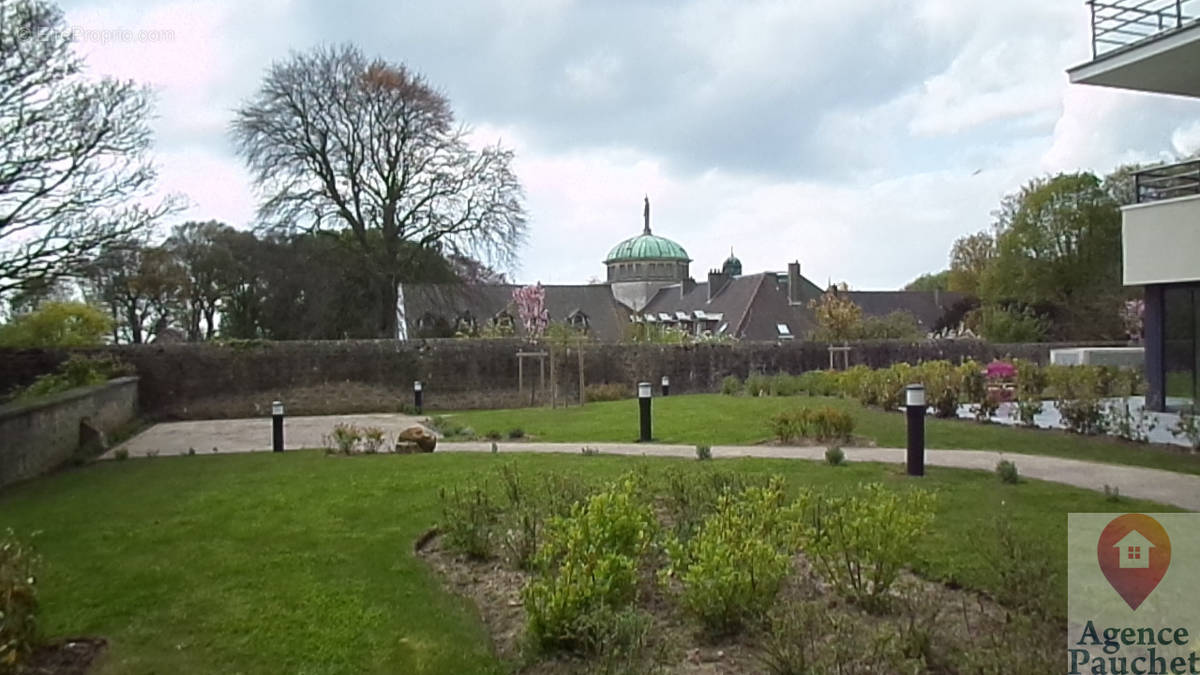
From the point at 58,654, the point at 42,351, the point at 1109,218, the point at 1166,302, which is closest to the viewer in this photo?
the point at 58,654

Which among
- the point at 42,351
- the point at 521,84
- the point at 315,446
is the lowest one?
the point at 315,446

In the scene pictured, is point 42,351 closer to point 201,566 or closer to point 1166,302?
point 201,566

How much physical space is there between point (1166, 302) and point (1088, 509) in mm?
9790

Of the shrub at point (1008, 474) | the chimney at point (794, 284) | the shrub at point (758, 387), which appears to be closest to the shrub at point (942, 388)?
the shrub at point (758, 387)

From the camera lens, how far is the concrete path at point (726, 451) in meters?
8.05

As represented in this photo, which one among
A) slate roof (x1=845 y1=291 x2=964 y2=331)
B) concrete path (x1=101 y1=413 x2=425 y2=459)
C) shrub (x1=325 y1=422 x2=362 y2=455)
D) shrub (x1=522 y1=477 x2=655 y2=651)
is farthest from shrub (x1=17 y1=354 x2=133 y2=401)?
slate roof (x1=845 y1=291 x2=964 y2=331)

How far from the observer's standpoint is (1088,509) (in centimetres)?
677

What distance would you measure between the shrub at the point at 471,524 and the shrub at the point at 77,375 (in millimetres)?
11017

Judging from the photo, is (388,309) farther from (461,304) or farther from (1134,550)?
(1134,550)

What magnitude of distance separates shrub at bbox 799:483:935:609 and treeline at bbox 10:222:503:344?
83.8ft

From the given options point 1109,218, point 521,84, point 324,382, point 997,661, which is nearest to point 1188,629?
point 997,661

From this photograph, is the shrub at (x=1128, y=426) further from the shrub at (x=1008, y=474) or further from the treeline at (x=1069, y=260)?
the treeline at (x=1069, y=260)

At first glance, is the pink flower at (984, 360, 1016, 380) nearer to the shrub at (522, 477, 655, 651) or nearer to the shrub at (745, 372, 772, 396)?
the shrub at (745, 372, 772, 396)

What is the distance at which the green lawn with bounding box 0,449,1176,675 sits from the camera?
413 centimetres
